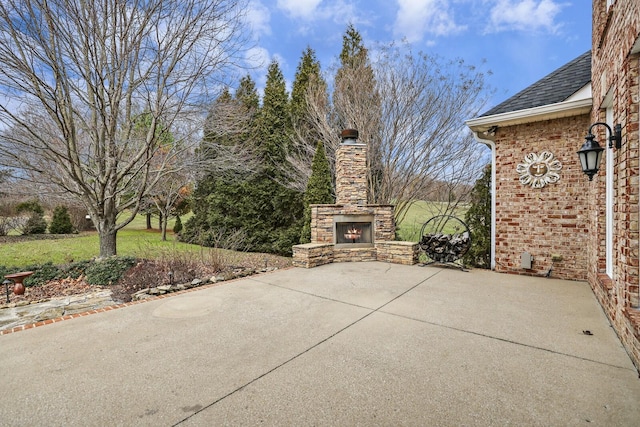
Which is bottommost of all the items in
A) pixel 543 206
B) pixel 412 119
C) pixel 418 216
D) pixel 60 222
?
pixel 60 222

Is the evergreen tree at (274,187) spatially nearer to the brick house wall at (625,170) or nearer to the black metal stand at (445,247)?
the black metal stand at (445,247)

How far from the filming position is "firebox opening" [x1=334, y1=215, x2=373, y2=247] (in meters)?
6.84

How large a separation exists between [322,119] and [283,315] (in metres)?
7.02

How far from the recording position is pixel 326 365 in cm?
230

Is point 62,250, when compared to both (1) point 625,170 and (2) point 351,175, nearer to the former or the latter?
(2) point 351,175

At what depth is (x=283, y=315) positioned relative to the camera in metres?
3.42

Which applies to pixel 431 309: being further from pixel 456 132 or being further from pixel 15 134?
pixel 15 134

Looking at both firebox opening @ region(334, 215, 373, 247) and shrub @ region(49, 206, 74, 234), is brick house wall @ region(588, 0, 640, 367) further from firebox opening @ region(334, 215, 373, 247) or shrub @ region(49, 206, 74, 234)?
shrub @ region(49, 206, 74, 234)

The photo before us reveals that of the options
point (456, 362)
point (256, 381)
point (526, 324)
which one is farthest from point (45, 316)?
point (526, 324)

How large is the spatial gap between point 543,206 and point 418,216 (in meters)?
4.65

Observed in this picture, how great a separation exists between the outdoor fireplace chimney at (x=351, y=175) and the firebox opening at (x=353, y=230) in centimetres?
35

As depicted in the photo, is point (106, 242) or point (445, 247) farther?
point (106, 242)

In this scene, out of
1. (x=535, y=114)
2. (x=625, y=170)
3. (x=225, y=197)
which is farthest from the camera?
(x=225, y=197)

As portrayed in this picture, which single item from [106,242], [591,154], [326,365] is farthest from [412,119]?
[106,242]
